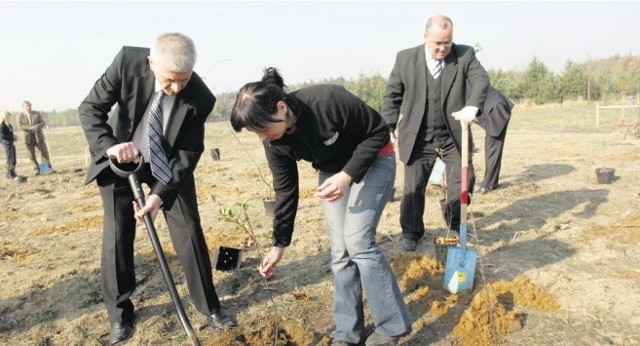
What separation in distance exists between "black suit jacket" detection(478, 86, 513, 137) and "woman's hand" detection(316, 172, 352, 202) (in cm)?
516

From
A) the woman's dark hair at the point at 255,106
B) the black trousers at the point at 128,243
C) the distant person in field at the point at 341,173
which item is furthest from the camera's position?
the black trousers at the point at 128,243

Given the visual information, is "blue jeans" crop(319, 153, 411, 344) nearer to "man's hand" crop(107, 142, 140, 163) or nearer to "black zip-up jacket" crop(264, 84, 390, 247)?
"black zip-up jacket" crop(264, 84, 390, 247)

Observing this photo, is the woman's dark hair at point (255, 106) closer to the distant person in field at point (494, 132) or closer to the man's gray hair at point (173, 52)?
the man's gray hair at point (173, 52)

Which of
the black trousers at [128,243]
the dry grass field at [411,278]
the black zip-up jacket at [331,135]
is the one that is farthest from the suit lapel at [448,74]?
the black trousers at [128,243]

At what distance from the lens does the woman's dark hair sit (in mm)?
2295

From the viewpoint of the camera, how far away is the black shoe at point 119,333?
335 centimetres

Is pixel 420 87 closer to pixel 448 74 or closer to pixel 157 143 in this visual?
pixel 448 74

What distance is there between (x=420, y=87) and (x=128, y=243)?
2.84 metres

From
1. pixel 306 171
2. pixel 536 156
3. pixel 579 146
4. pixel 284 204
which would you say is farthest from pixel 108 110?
pixel 579 146

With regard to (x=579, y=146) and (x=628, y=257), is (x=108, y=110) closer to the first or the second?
(x=628, y=257)

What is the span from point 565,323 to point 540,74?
127ft

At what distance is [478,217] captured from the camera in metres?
5.96

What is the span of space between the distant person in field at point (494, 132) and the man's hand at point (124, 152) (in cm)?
559

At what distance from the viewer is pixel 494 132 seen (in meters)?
7.29
